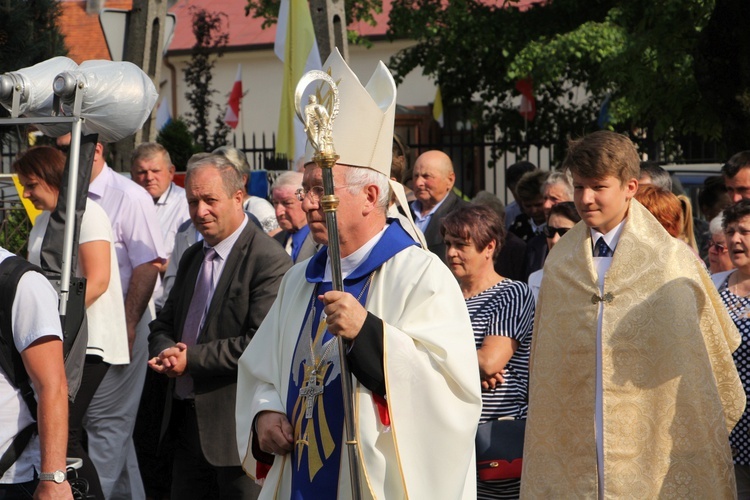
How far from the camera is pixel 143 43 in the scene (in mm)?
10859

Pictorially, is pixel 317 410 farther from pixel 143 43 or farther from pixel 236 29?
pixel 236 29

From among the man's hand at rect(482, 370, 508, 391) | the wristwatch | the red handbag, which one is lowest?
the red handbag

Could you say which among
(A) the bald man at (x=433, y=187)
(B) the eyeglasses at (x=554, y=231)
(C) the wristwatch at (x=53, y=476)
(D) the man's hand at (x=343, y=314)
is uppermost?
(A) the bald man at (x=433, y=187)

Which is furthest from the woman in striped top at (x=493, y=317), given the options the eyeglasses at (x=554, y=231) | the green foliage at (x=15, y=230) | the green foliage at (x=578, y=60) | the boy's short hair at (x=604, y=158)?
the green foliage at (x=578, y=60)

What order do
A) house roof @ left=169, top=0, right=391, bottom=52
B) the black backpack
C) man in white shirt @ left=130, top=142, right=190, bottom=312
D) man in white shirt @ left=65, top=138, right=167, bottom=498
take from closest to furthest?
the black backpack → man in white shirt @ left=65, top=138, right=167, bottom=498 → man in white shirt @ left=130, top=142, right=190, bottom=312 → house roof @ left=169, top=0, right=391, bottom=52

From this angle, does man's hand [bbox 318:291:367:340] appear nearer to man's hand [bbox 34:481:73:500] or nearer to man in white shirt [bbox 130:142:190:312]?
man's hand [bbox 34:481:73:500]

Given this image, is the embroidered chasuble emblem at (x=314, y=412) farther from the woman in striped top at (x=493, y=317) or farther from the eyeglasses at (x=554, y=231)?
the eyeglasses at (x=554, y=231)

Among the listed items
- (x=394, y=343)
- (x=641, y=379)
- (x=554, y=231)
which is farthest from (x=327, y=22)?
(x=394, y=343)

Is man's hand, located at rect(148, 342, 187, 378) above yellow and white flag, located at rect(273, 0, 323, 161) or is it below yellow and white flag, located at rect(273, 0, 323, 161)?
below

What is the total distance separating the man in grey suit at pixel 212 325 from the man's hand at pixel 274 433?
60.0 inches

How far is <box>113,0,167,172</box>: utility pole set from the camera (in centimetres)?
1084

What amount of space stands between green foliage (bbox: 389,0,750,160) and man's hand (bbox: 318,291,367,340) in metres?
6.47

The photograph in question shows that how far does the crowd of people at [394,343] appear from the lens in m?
3.60

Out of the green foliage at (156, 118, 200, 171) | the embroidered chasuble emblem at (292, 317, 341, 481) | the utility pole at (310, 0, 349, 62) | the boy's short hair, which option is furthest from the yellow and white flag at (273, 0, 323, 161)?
the embroidered chasuble emblem at (292, 317, 341, 481)
